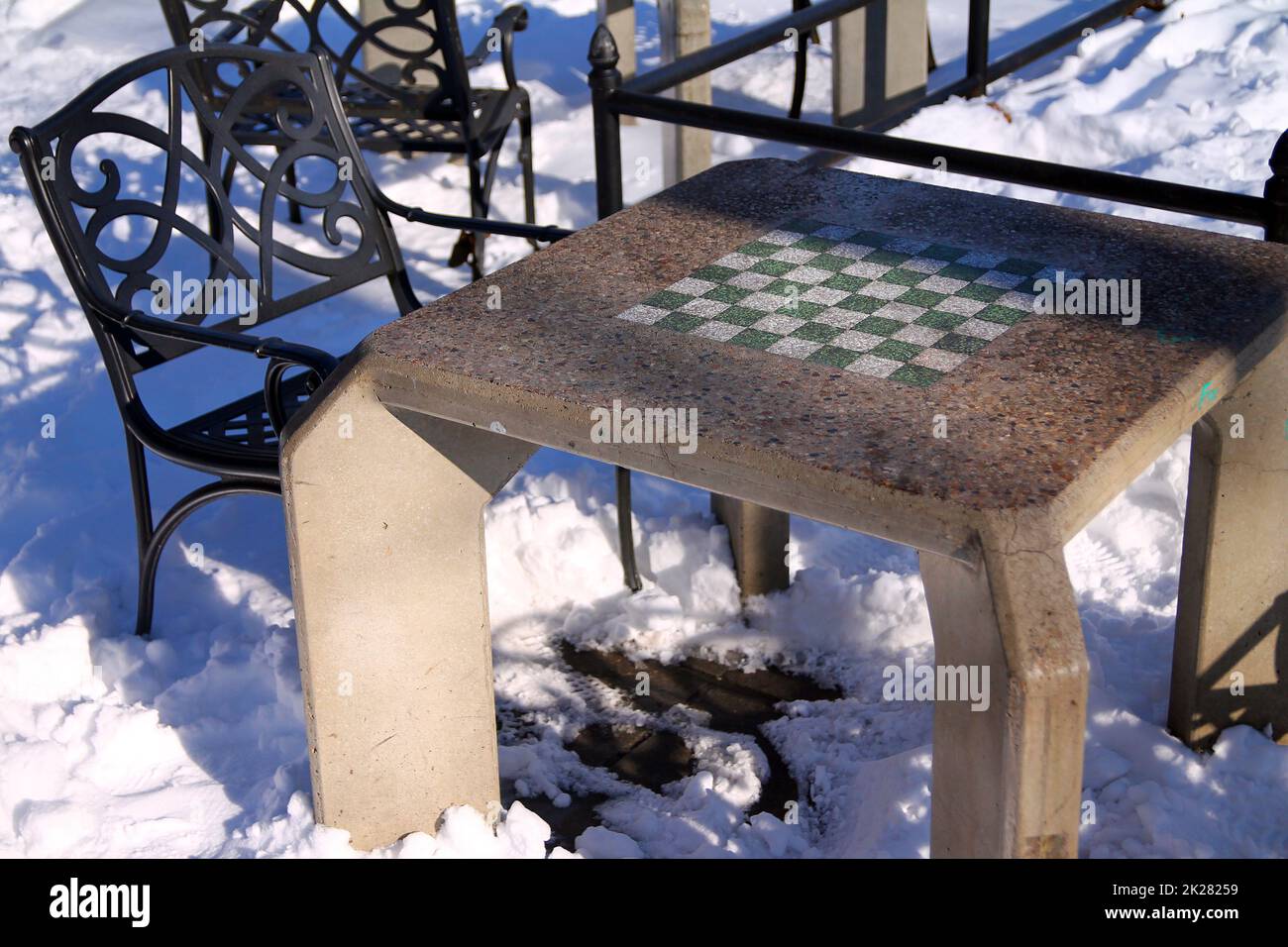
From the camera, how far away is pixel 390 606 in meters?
2.39

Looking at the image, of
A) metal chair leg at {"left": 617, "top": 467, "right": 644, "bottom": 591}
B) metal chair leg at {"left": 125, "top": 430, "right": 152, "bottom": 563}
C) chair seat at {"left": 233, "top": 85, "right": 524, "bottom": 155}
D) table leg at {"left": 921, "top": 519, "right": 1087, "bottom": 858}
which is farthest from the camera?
chair seat at {"left": 233, "top": 85, "right": 524, "bottom": 155}

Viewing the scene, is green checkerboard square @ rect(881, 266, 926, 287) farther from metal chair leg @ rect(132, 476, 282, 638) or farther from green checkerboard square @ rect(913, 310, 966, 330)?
metal chair leg @ rect(132, 476, 282, 638)

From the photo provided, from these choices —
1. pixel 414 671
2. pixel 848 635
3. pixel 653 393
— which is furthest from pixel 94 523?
pixel 653 393

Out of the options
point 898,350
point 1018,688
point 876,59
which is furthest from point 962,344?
point 876,59

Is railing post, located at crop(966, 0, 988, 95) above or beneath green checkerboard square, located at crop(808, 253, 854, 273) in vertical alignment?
beneath

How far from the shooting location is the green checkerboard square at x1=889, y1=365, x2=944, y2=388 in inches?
81.4

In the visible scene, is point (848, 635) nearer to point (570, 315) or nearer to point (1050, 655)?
point (570, 315)

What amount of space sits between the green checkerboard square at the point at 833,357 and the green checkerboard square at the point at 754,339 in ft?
0.22

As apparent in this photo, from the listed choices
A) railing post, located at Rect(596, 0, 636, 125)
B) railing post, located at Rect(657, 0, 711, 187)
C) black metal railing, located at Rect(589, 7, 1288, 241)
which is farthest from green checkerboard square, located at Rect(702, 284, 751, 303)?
railing post, located at Rect(596, 0, 636, 125)

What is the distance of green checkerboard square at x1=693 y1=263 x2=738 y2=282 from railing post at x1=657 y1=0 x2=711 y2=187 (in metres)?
2.38

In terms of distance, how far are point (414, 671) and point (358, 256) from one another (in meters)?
1.11

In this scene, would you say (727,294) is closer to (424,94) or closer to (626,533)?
(626,533)

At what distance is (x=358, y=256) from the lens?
129 inches

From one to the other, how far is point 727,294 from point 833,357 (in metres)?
0.26
